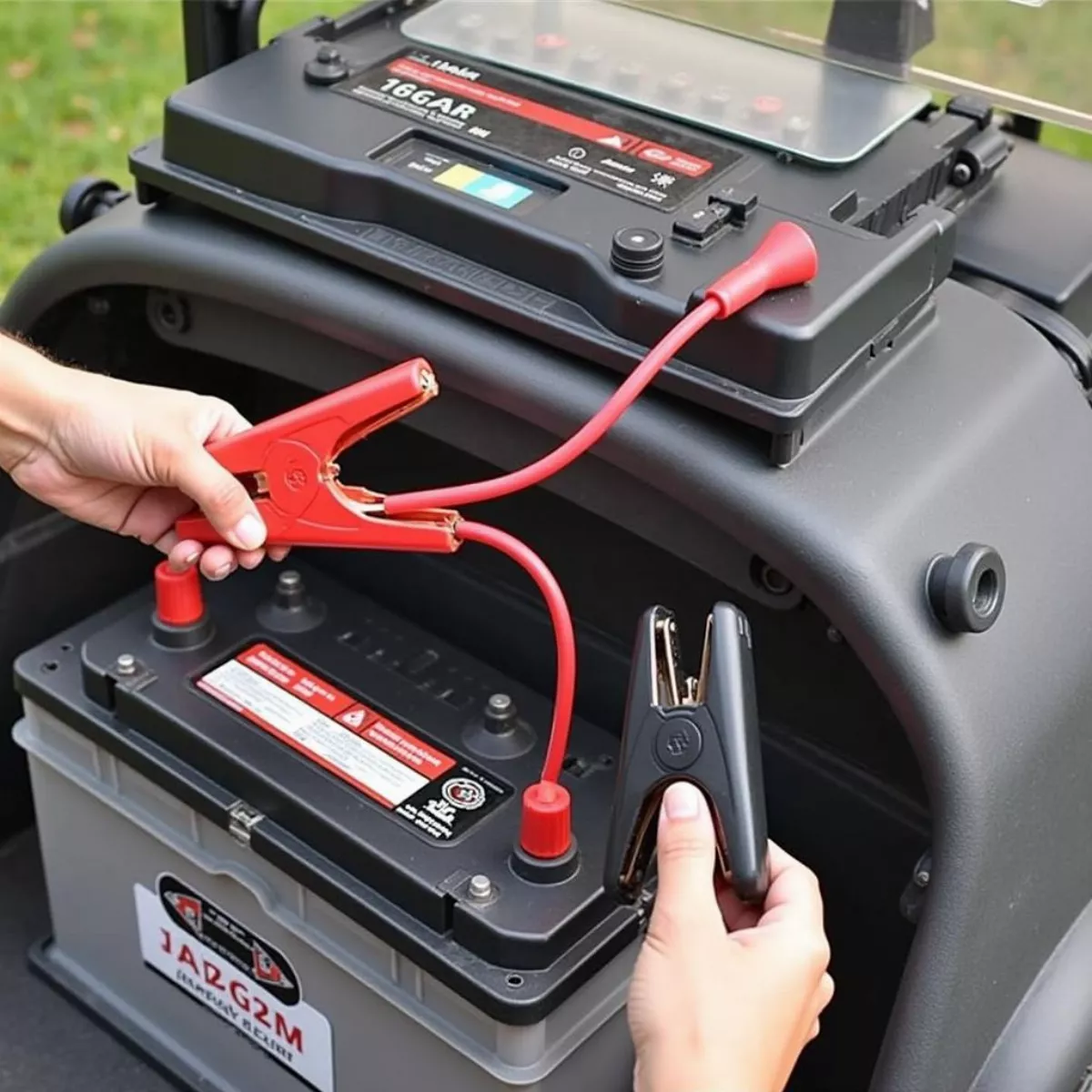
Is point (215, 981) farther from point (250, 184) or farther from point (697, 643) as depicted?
point (250, 184)

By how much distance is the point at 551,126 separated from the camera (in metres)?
1.07

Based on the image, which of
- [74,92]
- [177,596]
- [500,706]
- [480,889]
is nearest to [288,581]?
[177,596]

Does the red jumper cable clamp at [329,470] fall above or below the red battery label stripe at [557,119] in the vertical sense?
below

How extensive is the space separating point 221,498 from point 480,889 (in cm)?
27

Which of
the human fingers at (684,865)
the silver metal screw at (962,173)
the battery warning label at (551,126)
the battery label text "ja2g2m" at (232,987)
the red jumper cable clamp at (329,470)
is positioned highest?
the battery warning label at (551,126)

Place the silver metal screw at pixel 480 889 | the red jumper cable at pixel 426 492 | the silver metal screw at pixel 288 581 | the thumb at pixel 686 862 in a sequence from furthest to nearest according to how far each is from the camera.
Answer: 1. the silver metal screw at pixel 288 581
2. the silver metal screw at pixel 480 889
3. the red jumper cable at pixel 426 492
4. the thumb at pixel 686 862

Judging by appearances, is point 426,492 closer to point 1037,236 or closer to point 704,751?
point 704,751

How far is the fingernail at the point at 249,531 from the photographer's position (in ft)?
3.14

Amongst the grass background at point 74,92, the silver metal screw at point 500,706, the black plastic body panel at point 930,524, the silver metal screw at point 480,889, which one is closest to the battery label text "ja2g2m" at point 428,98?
the black plastic body panel at point 930,524

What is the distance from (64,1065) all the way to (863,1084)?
1.94 ft

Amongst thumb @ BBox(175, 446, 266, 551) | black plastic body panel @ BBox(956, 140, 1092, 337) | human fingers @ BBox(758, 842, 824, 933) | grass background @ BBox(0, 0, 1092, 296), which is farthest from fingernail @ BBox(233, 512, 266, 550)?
grass background @ BBox(0, 0, 1092, 296)

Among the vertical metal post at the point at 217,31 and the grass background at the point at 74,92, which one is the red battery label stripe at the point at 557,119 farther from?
the grass background at the point at 74,92

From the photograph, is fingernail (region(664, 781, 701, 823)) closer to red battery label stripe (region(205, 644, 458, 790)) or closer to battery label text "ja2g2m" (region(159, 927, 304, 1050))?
red battery label stripe (region(205, 644, 458, 790))

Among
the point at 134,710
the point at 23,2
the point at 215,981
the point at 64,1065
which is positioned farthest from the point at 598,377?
the point at 23,2
